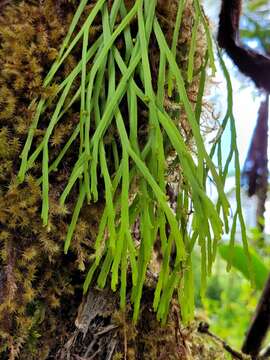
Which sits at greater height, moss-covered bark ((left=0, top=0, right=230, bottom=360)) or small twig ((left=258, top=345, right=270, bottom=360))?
moss-covered bark ((left=0, top=0, right=230, bottom=360))

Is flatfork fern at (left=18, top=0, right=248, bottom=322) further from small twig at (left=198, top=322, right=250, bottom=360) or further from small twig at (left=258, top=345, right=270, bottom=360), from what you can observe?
small twig at (left=258, top=345, right=270, bottom=360)

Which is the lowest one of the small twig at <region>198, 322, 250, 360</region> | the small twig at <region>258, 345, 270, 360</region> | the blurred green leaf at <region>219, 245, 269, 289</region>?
the blurred green leaf at <region>219, 245, 269, 289</region>

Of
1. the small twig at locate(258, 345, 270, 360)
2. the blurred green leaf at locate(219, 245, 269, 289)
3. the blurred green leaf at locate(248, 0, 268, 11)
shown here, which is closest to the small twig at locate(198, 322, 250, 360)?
the small twig at locate(258, 345, 270, 360)

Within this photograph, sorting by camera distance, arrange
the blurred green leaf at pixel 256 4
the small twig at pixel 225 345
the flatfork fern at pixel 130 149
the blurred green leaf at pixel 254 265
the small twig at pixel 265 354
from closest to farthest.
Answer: the flatfork fern at pixel 130 149 < the small twig at pixel 225 345 < the small twig at pixel 265 354 < the blurred green leaf at pixel 254 265 < the blurred green leaf at pixel 256 4

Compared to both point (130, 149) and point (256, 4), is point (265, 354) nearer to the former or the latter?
point (130, 149)

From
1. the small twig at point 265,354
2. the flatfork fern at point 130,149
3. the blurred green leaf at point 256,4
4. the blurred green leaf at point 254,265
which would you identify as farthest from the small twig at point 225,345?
the blurred green leaf at point 256,4

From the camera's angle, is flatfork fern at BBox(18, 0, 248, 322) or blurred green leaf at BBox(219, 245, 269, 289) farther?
blurred green leaf at BBox(219, 245, 269, 289)

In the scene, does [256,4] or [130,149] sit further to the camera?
[256,4]

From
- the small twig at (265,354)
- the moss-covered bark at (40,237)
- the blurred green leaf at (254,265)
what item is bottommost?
the blurred green leaf at (254,265)

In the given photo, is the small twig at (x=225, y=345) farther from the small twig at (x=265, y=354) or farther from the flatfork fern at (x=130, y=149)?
the flatfork fern at (x=130, y=149)

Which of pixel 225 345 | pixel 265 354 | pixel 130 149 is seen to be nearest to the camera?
pixel 130 149

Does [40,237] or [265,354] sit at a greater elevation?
[40,237]

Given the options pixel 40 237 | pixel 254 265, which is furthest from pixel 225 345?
pixel 254 265
